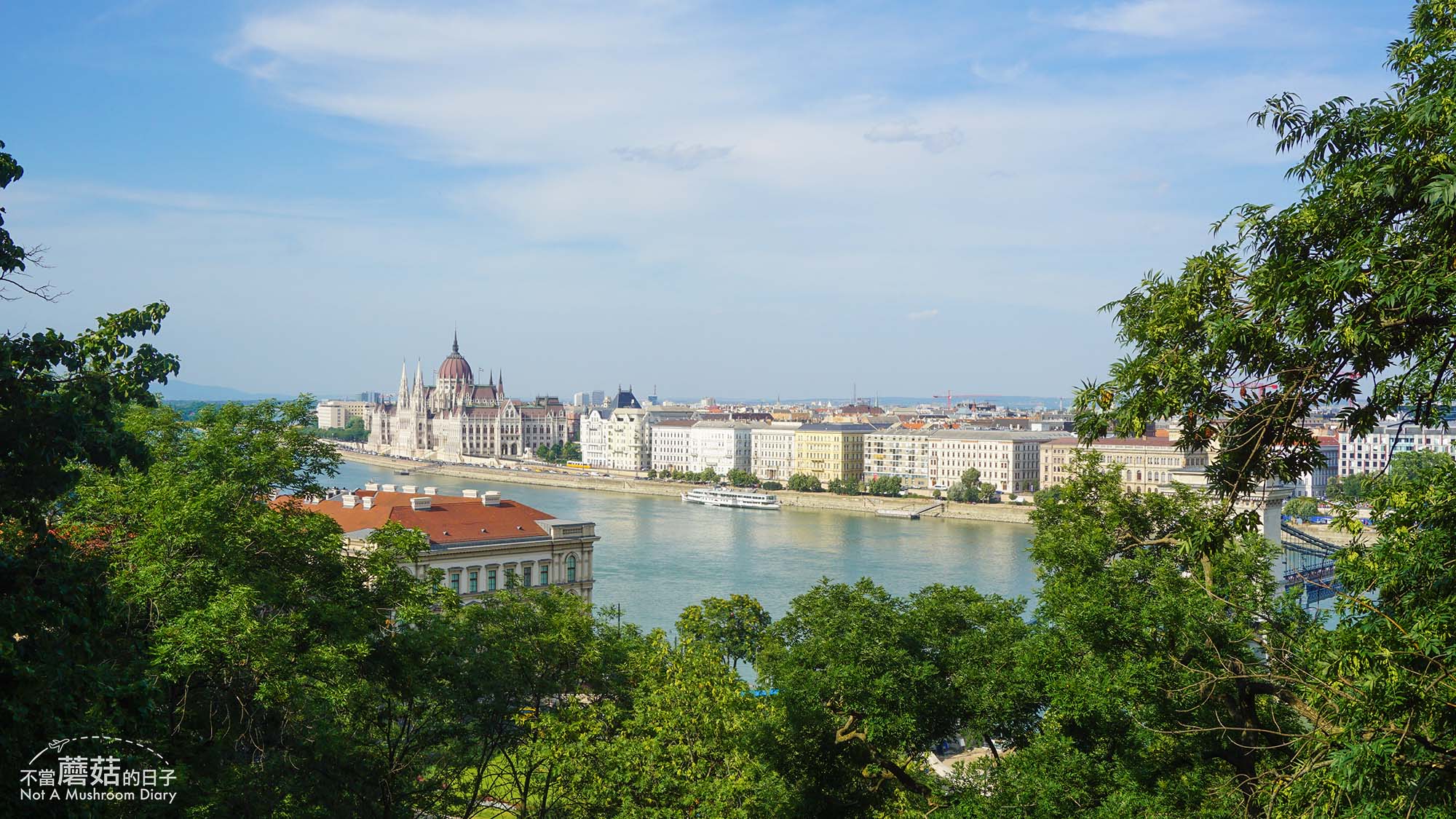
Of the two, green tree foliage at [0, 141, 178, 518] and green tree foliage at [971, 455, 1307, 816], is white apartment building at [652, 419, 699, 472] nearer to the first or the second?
green tree foliage at [971, 455, 1307, 816]

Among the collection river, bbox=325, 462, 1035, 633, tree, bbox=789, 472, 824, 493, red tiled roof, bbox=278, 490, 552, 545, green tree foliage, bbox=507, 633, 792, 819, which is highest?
red tiled roof, bbox=278, 490, 552, 545

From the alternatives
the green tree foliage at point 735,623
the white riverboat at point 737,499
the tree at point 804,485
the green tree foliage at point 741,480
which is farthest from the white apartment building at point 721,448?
the green tree foliage at point 735,623

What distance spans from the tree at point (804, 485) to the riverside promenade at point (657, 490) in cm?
77

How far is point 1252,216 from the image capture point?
126 inches

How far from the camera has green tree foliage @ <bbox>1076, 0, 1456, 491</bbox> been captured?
2689 mm

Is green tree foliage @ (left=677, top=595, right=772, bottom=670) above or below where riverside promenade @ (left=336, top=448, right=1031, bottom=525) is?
above

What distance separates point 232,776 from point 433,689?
5.08 feet

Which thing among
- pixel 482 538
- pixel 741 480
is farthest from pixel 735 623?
pixel 741 480

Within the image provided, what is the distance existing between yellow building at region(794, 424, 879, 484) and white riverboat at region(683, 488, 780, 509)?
9.50 m

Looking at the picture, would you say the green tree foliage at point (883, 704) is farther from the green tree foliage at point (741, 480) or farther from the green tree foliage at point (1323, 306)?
the green tree foliage at point (741, 480)

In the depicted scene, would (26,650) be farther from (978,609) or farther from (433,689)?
(978,609)

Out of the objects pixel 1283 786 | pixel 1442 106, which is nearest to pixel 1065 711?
pixel 1283 786

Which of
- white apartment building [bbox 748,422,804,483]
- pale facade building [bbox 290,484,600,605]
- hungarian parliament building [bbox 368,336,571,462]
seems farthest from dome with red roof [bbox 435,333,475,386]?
pale facade building [bbox 290,484,600,605]

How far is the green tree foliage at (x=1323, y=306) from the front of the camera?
2.69 m
